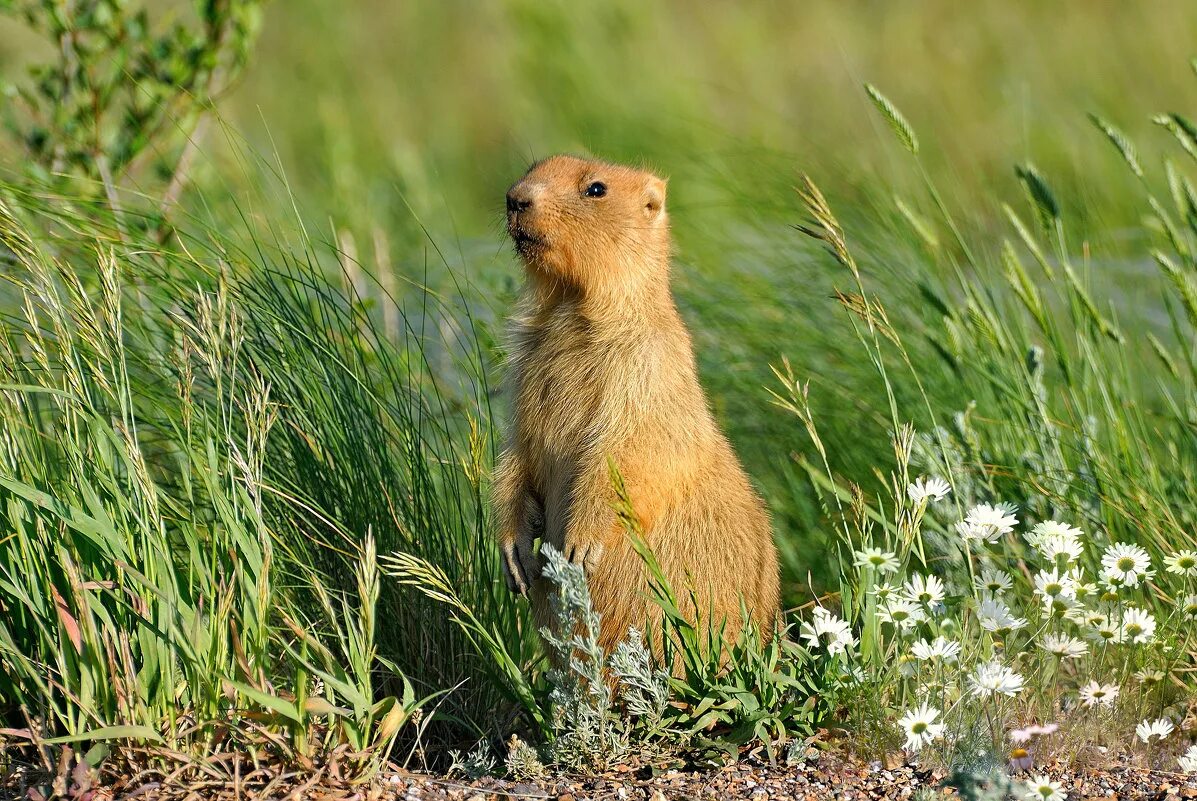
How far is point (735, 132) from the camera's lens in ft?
30.0

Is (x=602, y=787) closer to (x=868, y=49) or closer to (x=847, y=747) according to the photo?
(x=847, y=747)

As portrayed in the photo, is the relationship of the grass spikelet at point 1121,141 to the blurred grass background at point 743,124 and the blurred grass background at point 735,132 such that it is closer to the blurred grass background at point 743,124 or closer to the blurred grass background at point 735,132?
the blurred grass background at point 735,132

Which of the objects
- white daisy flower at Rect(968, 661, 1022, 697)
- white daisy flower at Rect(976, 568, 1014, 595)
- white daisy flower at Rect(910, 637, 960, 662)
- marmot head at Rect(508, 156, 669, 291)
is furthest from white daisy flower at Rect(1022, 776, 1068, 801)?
marmot head at Rect(508, 156, 669, 291)

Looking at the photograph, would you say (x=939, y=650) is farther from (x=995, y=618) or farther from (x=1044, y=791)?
(x=1044, y=791)

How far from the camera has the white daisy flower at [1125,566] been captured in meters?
3.18

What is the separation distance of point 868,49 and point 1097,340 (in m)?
8.71

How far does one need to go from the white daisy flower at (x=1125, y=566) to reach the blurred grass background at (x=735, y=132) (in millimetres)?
998

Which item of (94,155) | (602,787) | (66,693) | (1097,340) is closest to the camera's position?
(66,693)

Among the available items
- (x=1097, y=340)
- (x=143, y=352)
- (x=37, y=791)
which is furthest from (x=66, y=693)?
(x=1097, y=340)

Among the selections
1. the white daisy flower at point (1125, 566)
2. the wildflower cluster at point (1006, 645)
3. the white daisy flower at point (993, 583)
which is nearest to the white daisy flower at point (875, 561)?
the wildflower cluster at point (1006, 645)

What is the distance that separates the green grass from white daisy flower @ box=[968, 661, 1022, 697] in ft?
2.16

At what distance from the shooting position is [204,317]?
9.25 ft

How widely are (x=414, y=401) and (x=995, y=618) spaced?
235 centimetres

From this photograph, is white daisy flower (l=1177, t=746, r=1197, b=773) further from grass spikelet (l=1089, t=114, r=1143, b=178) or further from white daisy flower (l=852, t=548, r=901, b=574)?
grass spikelet (l=1089, t=114, r=1143, b=178)
